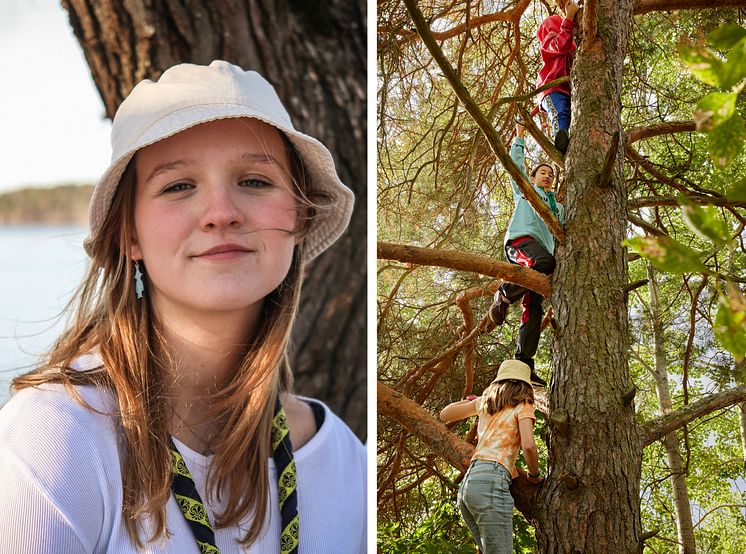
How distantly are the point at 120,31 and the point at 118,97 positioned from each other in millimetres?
156

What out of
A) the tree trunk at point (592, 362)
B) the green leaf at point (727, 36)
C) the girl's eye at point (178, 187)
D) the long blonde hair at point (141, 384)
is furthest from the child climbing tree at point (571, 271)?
the green leaf at point (727, 36)

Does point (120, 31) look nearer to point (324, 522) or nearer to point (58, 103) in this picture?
point (58, 103)

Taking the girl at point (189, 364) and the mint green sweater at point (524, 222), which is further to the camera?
the mint green sweater at point (524, 222)

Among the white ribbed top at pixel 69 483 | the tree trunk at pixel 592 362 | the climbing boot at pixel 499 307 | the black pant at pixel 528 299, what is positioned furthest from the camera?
the climbing boot at pixel 499 307

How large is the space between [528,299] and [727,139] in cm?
215

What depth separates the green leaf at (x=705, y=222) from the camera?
0.89ft

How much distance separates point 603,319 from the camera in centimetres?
211

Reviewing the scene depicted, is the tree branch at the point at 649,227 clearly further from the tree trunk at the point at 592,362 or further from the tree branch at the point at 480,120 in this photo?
the tree branch at the point at 480,120

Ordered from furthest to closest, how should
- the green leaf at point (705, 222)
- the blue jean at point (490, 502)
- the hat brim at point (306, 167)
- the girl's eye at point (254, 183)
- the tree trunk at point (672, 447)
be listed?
the tree trunk at point (672, 447) < the blue jean at point (490, 502) < the girl's eye at point (254, 183) < the hat brim at point (306, 167) < the green leaf at point (705, 222)

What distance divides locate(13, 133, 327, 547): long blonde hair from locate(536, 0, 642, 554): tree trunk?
34.3 inches

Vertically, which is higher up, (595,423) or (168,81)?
(168,81)

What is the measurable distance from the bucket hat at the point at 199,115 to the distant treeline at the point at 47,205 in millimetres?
20

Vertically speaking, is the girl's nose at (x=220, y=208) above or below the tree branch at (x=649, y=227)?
below

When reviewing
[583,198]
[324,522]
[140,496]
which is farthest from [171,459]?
[583,198]
